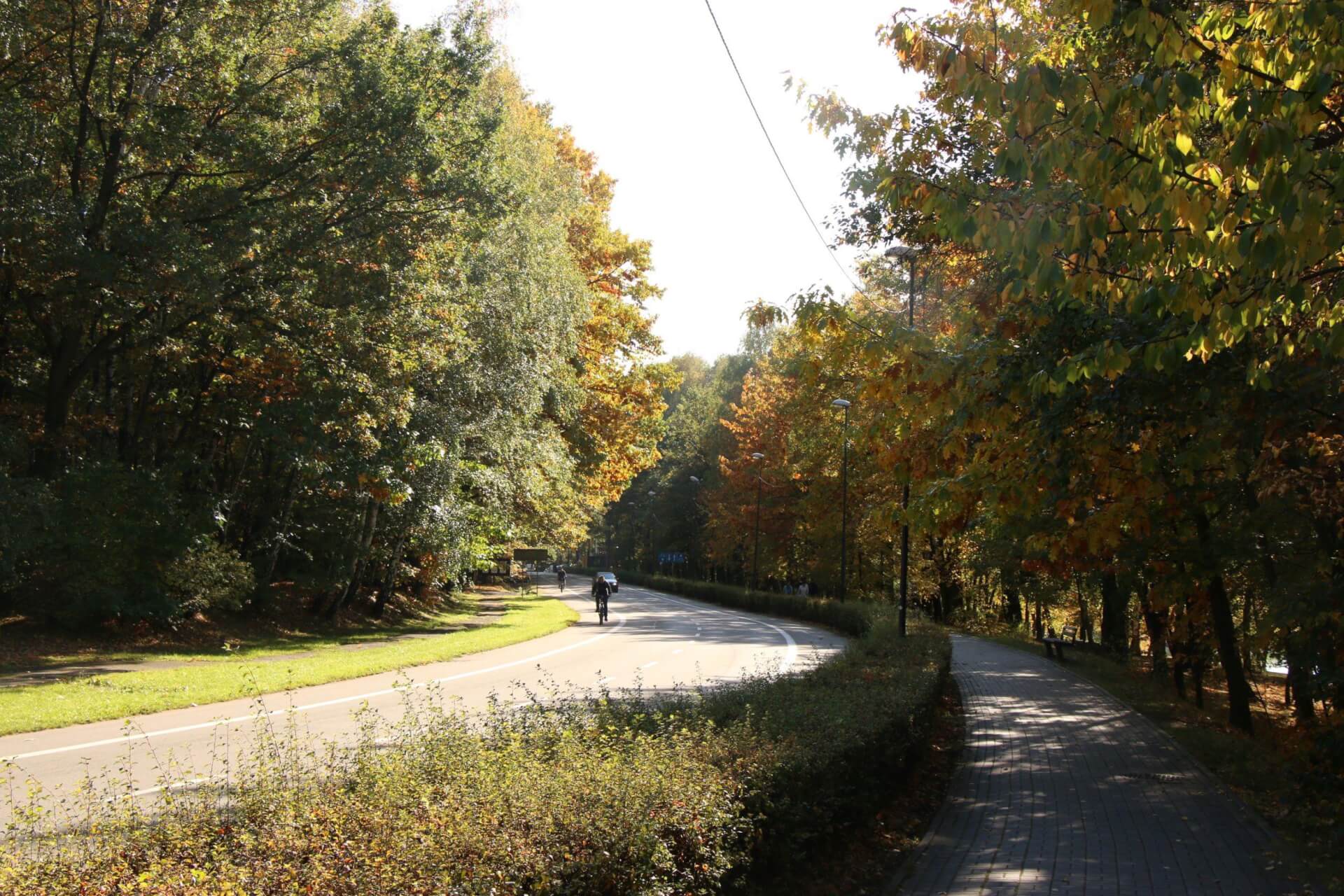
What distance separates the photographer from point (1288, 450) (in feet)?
29.6

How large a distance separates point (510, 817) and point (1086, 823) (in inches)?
248

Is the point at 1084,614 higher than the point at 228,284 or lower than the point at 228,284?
lower

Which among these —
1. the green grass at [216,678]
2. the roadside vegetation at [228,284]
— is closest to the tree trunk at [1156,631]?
the green grass at [216,678]

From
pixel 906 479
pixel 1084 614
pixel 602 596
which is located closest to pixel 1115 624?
pixel 1084 614

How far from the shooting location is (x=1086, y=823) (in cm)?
869

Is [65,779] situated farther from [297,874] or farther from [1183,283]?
[1183,283]

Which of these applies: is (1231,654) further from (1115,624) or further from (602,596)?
(602,596)

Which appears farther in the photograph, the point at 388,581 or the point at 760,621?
the point at 760,621

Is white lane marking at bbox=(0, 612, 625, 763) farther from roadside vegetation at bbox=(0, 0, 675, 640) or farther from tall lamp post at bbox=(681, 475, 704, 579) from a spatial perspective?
tall lamp post at bbox=(681, 475, 704, 579)

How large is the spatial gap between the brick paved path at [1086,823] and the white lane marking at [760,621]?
17.9 ft

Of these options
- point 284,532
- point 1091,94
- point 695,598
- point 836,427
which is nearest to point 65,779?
point 1091,94

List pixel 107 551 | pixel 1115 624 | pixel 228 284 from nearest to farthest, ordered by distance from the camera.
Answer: pixel 228 284 → pixel 107 551 → pixel 1115 624

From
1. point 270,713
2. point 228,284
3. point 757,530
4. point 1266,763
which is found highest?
point 228,284

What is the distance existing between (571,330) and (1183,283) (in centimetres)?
2350
